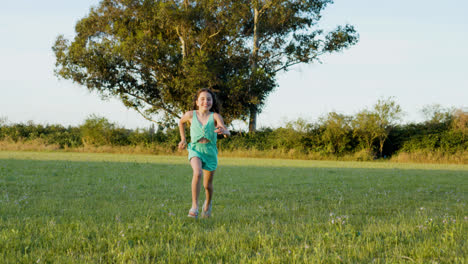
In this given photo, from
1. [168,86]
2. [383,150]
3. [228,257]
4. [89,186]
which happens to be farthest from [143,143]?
[228,257]

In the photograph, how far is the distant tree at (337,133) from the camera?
3119cm

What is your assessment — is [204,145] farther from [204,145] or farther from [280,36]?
[280,36]

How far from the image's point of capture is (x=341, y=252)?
12.3 feet

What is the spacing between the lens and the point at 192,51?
34.6 m

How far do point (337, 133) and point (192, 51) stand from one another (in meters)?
14.0

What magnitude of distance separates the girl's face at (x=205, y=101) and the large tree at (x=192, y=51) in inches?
1008

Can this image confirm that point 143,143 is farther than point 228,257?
Yes

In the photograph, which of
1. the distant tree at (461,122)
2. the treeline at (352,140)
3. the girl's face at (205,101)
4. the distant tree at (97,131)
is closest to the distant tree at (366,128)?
the treeline at (352,140)

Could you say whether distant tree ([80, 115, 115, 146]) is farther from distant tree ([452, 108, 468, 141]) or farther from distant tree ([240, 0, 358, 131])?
distant tree ([452, 108, 468, 141])

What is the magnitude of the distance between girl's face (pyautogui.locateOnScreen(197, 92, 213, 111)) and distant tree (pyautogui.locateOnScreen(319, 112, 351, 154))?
26.2 m

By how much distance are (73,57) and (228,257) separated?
35932mm

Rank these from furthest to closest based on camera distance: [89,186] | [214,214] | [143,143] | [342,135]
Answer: [143,143] < [342,135] < [89,186] < [214,214]

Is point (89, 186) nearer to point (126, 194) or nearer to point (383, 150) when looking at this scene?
point (126, 194)

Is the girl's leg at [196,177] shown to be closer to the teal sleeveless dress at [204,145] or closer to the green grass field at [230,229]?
the teal sleeveless dress at [204,145]
